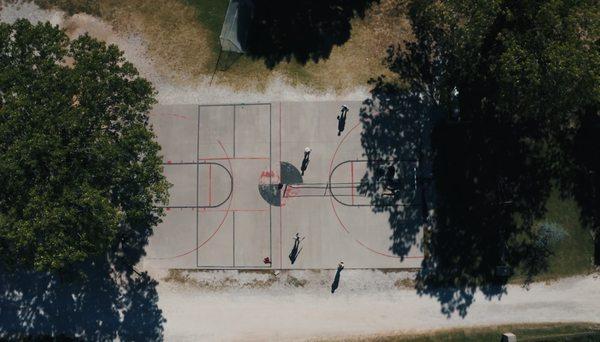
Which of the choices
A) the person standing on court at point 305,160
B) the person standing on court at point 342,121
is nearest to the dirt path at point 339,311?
the person standing on court at point 305,160

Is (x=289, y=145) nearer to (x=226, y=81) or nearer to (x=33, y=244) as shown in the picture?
(x=226, y=81)

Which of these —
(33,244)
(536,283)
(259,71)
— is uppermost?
(259,71)

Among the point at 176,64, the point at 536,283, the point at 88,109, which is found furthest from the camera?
the point at 176,64

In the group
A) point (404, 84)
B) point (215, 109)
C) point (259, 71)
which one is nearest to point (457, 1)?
point (404, 84)

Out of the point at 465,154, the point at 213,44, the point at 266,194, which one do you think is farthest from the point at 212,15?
A: the point at 465,154

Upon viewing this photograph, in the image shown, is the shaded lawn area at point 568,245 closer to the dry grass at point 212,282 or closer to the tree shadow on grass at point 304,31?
the dry grass at point 212,282

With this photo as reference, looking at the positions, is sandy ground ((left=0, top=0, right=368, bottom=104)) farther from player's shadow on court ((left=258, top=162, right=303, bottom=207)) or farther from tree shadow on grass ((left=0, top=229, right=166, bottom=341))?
tree shadow on grass ((left=0, top=229, right=166, bottom=341))

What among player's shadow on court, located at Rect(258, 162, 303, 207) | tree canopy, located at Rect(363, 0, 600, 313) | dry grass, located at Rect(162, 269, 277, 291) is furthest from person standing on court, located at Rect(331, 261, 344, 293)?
player's shadow on court, located at Rect(258, 162, 303, 207)
